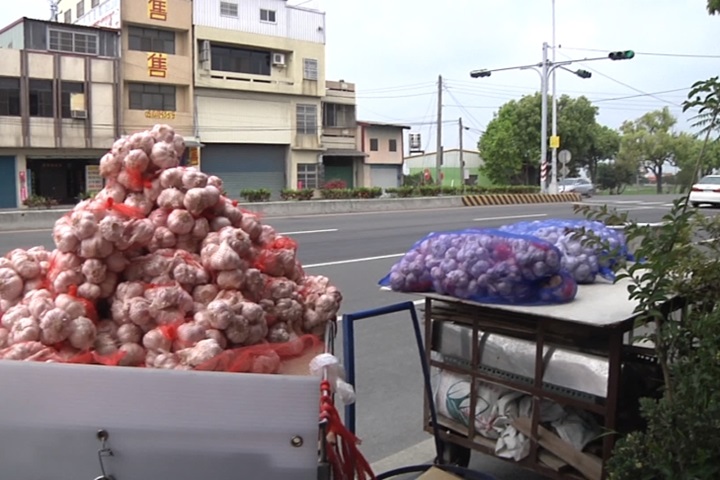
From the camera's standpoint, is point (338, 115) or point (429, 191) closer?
point (429, 191)

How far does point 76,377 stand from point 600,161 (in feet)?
189

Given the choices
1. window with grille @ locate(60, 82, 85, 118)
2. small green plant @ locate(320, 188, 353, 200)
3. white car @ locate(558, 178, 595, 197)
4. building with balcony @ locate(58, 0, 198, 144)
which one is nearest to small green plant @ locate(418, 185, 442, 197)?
small green plant @ locate(320, 188, 353, 200)

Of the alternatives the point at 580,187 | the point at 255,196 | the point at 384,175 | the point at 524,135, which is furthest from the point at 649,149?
the point at 255,196

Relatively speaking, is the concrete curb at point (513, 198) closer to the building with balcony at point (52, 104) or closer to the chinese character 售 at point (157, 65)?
the chinese character 售 at point (157, 65)

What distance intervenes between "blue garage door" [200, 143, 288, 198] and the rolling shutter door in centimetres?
818

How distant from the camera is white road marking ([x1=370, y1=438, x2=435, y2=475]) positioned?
11.7 ft

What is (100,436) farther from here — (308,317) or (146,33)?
(146,33)

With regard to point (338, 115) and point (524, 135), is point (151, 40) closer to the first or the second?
point (338, 115)

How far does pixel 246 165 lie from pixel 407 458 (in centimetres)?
3208

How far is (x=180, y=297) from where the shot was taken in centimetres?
186

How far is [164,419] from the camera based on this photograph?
4.80 feet

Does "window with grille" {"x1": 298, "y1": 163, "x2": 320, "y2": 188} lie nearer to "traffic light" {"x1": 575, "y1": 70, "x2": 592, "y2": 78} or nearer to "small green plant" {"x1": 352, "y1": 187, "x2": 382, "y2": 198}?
"small green plant" {"x1": 352, "y1": 187, "x2": 382, "y2": 198}

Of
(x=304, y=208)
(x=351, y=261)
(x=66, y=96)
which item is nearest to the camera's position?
(x=351, y=261)

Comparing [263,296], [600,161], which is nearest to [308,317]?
[263,296]
